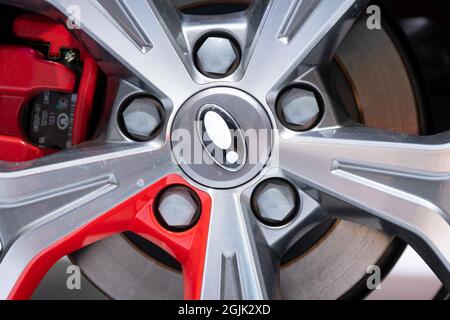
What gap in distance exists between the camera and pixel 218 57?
689 mm

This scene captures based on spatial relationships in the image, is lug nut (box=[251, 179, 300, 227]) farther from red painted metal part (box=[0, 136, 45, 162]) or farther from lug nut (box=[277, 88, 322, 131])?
red painted metal part (box=[0, 136, 45, 162])

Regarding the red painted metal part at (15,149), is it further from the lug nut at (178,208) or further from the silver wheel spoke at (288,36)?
the silver wheel spoke at (288,36)

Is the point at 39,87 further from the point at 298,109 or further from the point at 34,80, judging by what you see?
the point at 298,109

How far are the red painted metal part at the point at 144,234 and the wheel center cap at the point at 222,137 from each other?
27 millimetres

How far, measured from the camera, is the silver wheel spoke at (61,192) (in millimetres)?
686

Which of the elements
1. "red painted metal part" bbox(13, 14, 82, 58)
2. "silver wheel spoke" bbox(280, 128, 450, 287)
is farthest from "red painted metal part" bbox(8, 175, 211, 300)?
"red painted metal part" bbox(13, 14, 82, 58)

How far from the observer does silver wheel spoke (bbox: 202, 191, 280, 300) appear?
67 cm

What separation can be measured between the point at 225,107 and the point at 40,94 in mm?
284

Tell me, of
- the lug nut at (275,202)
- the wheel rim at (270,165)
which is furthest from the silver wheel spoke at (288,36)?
the lug nut at (275,202)

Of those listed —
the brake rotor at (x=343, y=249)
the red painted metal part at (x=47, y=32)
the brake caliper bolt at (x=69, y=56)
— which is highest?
the red painted metal part at (x=47, y=32)

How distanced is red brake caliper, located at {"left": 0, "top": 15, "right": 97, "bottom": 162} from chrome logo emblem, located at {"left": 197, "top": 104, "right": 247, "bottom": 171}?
0.20 m

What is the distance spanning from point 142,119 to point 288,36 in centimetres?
20

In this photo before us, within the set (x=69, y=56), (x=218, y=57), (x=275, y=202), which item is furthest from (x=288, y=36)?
(x=69, y=56)

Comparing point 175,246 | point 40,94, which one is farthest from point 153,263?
point 40,94
